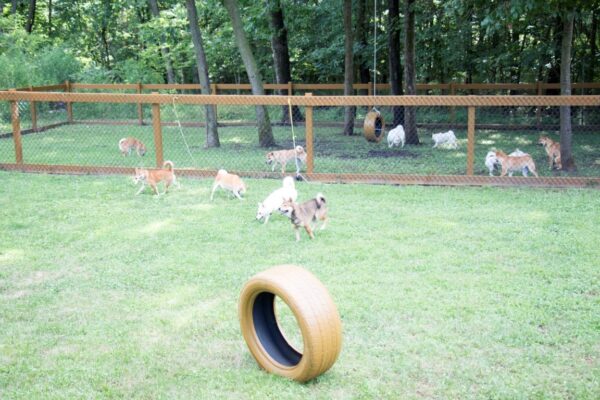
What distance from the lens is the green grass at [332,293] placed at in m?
4.56

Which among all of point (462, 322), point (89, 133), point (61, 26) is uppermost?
point (61, 26)

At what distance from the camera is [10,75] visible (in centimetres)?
1998

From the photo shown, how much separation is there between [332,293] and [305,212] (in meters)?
1.82

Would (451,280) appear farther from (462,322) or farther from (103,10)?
(103,10)

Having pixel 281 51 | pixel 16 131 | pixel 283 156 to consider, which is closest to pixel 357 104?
pixel 283 156

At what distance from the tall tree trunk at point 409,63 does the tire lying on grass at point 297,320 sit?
35.2ft

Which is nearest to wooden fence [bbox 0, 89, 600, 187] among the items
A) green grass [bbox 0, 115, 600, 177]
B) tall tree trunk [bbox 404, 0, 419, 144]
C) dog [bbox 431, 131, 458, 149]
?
green grass [bbox 0, 115, 600, 177]

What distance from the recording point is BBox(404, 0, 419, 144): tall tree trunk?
14820 mm

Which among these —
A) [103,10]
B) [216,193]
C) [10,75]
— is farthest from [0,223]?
[103,10]

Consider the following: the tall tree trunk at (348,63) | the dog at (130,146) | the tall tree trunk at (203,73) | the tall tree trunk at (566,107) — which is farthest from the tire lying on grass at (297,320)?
the tall tree trunk at (348,63)

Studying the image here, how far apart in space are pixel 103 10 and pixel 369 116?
75.1ft

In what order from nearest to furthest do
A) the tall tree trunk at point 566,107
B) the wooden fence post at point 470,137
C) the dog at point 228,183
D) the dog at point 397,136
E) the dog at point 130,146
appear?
the dog at point 228,183 < the wooden fence post at point 470,137 < the tall tree trunk at point 566,107 < the dog at point 130,146 < the dog at point 397,136

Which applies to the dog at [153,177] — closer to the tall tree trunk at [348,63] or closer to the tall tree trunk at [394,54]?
the tall tree trunk at [348,63]

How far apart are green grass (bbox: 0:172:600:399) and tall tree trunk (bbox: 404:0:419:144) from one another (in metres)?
5.34
